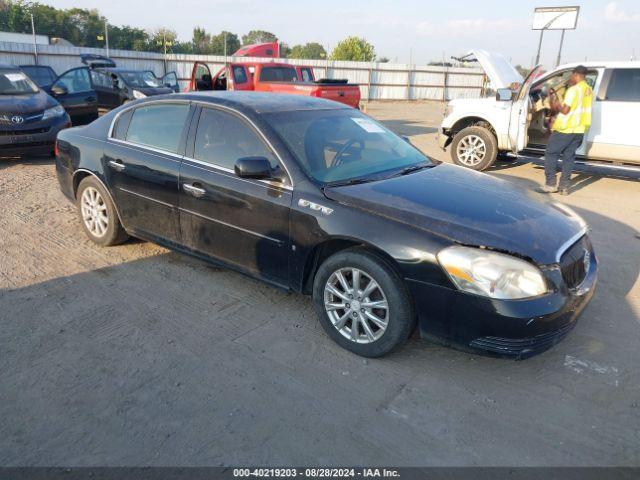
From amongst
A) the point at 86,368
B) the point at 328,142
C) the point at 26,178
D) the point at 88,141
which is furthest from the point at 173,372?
the point at 26,178

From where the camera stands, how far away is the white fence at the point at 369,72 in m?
24.0

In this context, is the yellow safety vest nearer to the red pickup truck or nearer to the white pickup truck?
the white pickup truck

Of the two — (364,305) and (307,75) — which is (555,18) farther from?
(364,305)

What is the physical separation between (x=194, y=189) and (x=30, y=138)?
6.15 m

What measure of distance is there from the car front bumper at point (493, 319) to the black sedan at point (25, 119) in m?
8.03

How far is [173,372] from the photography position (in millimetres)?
3129

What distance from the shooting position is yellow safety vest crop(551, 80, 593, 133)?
7.41 metres

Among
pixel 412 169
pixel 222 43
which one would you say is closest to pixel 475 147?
pixel 412 169

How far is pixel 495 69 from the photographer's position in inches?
384

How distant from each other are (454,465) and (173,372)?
1.73 meters

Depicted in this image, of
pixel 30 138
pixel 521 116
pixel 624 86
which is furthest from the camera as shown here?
pixel 30 138

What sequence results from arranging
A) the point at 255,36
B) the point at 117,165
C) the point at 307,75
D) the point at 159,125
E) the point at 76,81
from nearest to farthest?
1. the point at 159,125
2. the point at 117,165
3. the point at 76,81
4. the point at 307,75
5. the point at 255,36

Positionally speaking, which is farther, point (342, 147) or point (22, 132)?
point (22, 132)

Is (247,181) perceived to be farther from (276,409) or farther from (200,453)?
(200,453)
